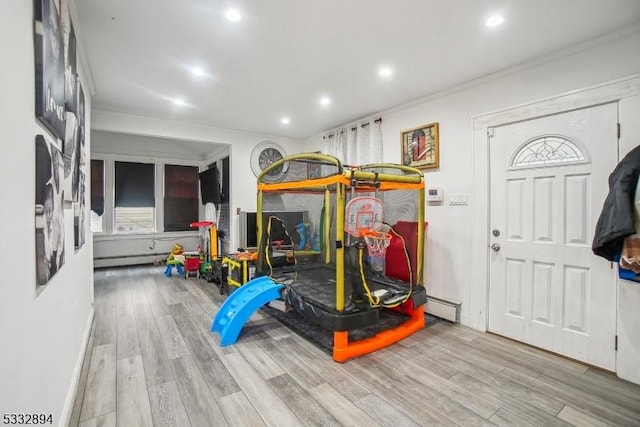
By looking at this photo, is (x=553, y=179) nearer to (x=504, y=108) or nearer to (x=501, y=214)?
(x=501, y=214)

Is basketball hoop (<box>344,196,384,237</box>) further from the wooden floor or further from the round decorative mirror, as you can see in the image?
the round decorative mirror

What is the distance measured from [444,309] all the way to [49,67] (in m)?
3.80

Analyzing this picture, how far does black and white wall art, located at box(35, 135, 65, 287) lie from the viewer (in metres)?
1.20

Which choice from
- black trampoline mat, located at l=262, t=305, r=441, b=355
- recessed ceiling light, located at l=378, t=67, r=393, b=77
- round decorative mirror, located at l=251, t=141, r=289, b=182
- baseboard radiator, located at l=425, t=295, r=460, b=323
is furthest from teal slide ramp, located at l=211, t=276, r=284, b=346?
round decorative mirror, located at l=251, t=141, r=289, b=182

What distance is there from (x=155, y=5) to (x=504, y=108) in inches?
123

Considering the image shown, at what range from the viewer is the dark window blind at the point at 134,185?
620 centimetres

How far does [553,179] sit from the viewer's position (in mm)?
2580

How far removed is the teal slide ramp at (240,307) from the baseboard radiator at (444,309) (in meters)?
1.83

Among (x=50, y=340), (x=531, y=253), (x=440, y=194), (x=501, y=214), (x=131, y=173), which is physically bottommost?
(x=50, y=340)

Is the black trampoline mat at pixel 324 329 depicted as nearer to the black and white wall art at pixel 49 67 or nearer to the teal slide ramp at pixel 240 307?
the teal slide ramp at pixel 240 307

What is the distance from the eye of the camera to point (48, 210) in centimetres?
129

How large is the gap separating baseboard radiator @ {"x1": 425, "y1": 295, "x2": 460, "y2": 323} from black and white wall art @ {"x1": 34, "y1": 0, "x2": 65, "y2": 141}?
12.0 ft

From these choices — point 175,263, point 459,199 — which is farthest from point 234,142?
point 459,199

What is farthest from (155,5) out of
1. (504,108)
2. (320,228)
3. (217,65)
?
(504,108)
